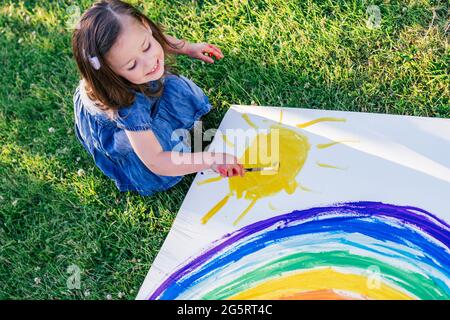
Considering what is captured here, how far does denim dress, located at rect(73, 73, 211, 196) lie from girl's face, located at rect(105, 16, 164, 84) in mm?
115

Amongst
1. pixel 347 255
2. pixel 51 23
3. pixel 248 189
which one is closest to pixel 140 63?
pixel 248 189

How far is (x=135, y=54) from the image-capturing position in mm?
1757

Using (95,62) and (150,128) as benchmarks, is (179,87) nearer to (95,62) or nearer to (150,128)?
(150,128)

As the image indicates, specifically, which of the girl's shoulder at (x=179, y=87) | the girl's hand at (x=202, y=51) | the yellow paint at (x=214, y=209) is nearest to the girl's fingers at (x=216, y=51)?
the girl's hand at (x=202, y=51)

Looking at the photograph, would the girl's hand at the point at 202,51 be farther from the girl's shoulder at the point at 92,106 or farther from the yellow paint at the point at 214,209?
the yellow paint at the point at 214,209

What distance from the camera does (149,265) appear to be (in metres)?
2.04

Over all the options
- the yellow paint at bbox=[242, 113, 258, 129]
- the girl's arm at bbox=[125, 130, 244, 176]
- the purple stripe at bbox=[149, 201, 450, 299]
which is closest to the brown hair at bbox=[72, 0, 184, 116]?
the girl's arm at bbox=[125, 130, 244, 176]

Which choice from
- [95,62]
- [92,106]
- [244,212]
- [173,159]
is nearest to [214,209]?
[244,212]

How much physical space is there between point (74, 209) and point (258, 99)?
2.47 ft

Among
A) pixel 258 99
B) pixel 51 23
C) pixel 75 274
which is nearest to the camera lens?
pixel 75 274

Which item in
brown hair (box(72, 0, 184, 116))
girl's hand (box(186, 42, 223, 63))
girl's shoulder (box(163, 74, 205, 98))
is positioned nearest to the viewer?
brown hair (box(72, 0, 184, 116))

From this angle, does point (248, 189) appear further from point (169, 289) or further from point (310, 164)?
point (169, 289)

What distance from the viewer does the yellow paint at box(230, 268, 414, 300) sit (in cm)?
175

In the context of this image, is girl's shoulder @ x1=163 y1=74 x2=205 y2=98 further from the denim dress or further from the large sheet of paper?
the large sheet of paper
